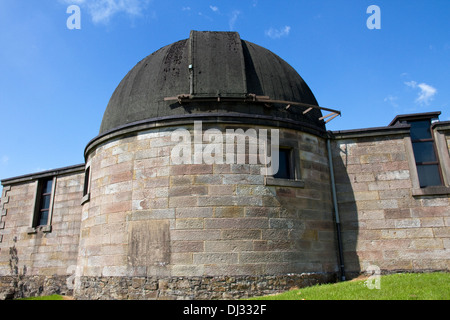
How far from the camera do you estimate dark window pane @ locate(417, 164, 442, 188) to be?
10977 mm

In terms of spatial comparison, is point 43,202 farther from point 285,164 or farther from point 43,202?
point 285,164

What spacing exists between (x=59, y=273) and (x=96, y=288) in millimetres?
4928

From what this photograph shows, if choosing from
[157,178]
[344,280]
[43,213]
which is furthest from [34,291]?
[344,280]

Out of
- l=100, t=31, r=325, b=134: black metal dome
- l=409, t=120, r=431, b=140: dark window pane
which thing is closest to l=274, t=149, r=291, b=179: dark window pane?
l=100, t=31, r=325, b=134: black metal dome

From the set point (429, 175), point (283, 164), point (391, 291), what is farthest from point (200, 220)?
point (429, 175)

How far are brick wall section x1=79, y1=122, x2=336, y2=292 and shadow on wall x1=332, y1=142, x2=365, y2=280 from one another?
0.54 meters

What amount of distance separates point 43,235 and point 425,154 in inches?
567

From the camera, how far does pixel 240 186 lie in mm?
9141

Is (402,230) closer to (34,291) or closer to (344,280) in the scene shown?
(344,280)

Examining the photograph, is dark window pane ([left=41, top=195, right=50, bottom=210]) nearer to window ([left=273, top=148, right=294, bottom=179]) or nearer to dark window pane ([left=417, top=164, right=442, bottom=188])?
window ([left=273, top=148, right=294, bottom=179])

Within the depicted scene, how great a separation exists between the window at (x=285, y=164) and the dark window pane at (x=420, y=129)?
14.5ft

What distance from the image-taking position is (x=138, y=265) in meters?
8.95

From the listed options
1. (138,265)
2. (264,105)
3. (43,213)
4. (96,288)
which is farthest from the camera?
(43,213)
